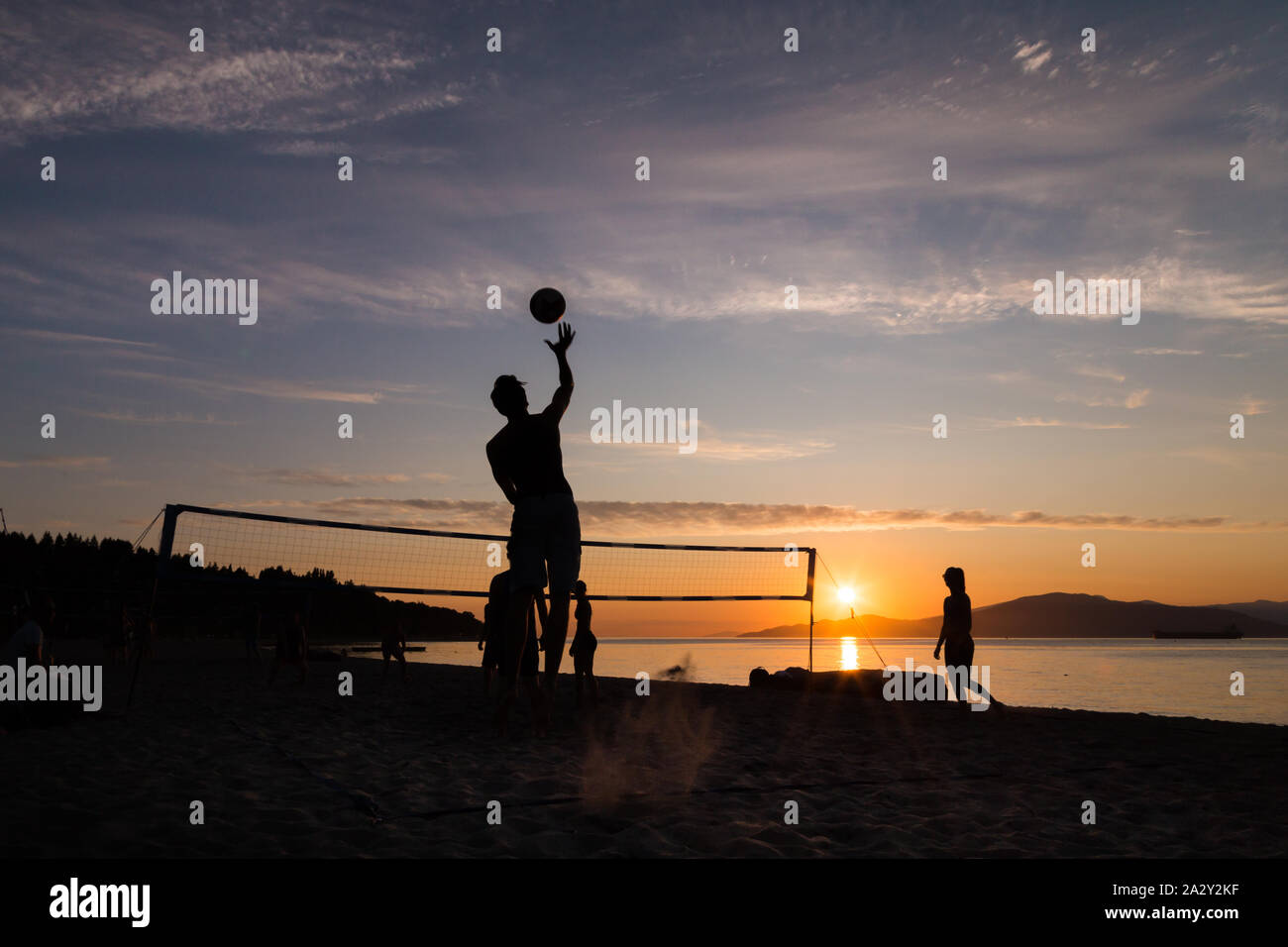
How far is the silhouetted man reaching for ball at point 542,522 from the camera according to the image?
5422 millimetres

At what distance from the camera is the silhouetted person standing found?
8.91 meters

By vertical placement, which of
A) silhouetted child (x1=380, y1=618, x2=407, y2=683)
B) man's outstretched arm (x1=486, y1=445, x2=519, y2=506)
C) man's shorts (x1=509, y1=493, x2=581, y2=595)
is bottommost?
silhouetted child (x1=380, y1=618, x2=407, y2=683)

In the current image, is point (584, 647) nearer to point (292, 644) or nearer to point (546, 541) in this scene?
point (546, 541)

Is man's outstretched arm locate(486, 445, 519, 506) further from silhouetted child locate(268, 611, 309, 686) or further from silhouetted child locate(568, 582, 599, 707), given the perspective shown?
silhouetted child locate(268, 611, 309, 686)

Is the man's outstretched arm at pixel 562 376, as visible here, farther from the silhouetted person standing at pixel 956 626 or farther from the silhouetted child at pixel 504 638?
the silhouetted person standing at pixel 956 626

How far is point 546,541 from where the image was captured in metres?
5.47

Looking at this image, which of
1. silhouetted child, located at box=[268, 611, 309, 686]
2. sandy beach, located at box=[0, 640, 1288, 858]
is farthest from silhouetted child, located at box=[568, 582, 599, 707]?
silhouetted child, located at box=[268, 611, 309, 686]

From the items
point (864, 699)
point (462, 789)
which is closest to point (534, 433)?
point (462, 789)

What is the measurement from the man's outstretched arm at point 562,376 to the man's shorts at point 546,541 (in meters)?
0.56

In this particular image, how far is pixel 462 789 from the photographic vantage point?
4004 millimetres

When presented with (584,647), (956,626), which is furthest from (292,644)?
(956,626)

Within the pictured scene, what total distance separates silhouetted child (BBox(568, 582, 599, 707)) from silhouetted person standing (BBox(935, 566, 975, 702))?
365cm

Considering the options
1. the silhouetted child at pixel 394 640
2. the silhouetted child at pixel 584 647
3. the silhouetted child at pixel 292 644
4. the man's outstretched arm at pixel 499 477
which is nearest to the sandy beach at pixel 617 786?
the silhouetted child at pixel 584 647
